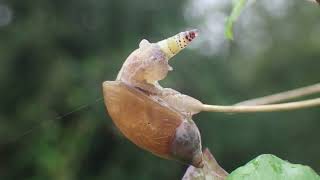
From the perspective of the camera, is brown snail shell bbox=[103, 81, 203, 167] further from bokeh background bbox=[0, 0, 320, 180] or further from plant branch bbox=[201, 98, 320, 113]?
bokeh background bbox=[0, 0, 320, 180]

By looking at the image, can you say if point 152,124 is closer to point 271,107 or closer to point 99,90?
point 271,107

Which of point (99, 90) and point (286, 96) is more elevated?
point (286, 96)

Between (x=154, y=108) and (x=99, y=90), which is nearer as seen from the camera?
(x=154, y=108)

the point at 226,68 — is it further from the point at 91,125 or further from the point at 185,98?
the point at 185,98

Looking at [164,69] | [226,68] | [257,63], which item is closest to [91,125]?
[226,68]

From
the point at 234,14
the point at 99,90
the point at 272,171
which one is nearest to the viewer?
the point at 272,171

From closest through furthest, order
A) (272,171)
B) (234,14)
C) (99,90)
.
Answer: (272,171) < (234,14) < (99,90)

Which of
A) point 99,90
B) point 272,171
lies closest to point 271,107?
point 272,171
